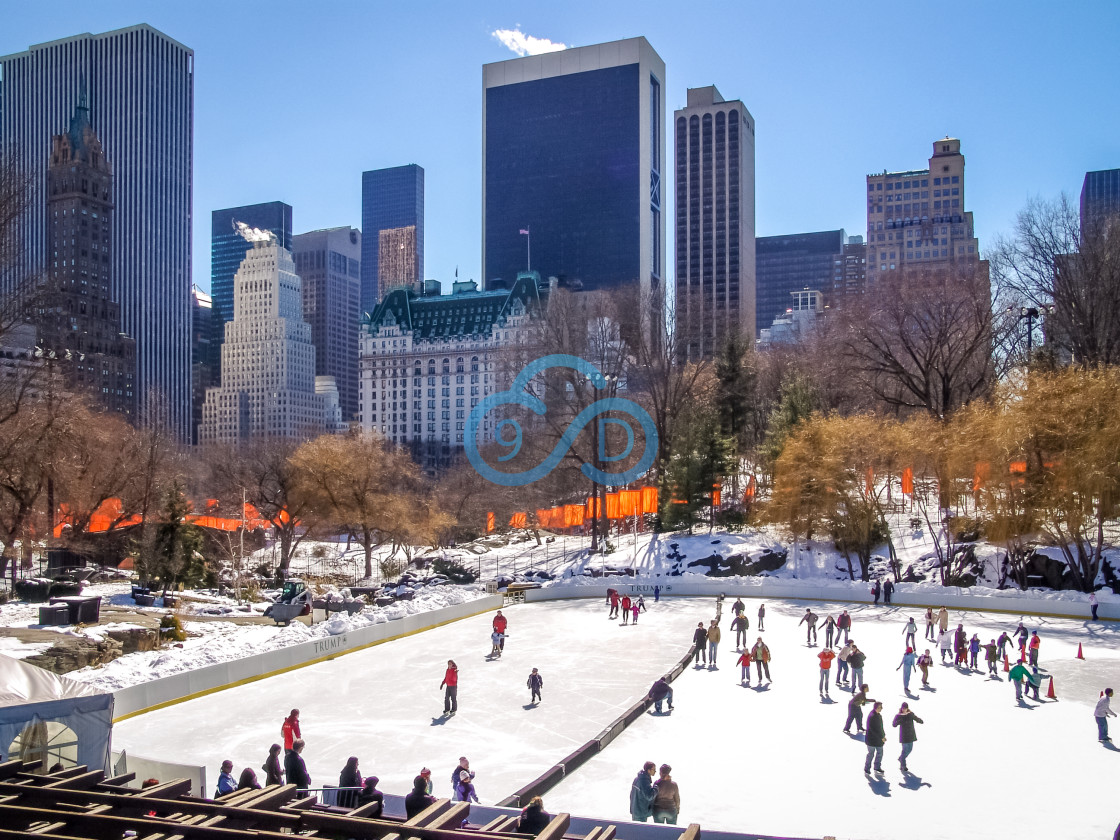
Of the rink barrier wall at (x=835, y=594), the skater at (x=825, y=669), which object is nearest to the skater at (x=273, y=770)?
the skater at (x=825, y=669)

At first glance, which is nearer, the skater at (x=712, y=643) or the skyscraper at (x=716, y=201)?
the skater at (x=712, y=643)

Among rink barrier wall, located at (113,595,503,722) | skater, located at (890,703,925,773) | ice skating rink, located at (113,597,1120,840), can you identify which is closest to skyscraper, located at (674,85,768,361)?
rink barrier wall, located at (113,595,503,722)

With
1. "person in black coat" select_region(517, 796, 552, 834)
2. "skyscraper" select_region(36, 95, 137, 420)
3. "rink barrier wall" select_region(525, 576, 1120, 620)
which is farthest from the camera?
"skyscraper" select_region(36, 95, 137, 420)

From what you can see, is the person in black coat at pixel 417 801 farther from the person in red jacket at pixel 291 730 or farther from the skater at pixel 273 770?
the person in red jacket at pixel 291 730

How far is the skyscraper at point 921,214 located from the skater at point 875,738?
494 feet

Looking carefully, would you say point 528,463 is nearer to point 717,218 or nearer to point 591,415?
point 591,415

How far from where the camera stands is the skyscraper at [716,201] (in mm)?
179125

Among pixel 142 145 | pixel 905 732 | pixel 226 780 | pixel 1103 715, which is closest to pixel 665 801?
pixel 905 732

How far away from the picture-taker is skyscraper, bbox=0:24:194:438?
172250 mm

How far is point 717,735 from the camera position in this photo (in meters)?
16.8

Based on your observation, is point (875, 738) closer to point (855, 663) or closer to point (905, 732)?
point (905, 732)

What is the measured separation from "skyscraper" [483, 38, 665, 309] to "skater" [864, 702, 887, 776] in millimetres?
161501

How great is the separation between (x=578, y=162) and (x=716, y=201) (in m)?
28.9

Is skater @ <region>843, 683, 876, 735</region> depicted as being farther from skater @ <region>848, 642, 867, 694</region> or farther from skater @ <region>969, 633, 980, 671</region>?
skater @ <region>969, 633, 980, 671</region>
